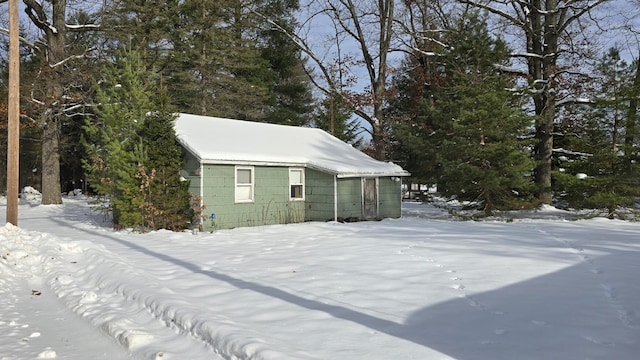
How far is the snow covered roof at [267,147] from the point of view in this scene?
14.6 meters

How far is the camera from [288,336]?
4602 mm

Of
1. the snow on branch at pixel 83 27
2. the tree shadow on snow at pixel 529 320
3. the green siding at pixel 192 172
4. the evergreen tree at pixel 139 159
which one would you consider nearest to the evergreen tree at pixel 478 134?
the green siding at pixel 192 172

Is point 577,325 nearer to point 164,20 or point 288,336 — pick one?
point 288,336

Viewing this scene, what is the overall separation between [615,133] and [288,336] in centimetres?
1749

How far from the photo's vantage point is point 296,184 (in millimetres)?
16922

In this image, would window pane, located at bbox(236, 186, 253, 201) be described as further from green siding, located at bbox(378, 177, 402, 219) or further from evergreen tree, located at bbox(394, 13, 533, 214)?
evergreen tree, located at bbox(394, 13, 533, 214)

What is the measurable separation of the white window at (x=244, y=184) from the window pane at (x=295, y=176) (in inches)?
71.4

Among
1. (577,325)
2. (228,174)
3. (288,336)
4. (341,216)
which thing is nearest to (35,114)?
(228,174)

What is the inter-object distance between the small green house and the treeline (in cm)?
88

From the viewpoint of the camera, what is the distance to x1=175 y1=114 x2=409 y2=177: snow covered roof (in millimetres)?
14562

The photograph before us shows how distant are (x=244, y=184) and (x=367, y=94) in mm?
17095

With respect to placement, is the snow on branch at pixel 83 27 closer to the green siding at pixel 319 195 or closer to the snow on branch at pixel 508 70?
the green siding at pixel 319 195

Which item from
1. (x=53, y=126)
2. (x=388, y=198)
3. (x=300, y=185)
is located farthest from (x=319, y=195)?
(x=53, y=126)

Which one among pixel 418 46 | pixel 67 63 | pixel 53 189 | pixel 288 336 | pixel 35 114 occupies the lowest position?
pixel 288 336
